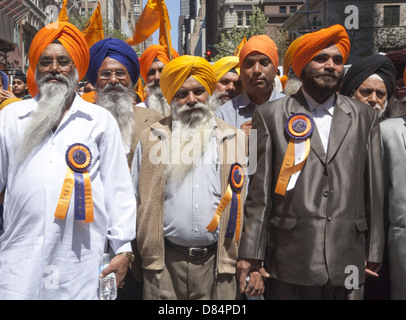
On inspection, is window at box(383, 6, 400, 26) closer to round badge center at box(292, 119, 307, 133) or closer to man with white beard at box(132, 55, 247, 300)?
man with white beard at box(132, 55, 247, 300)

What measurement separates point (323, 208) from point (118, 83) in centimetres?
249

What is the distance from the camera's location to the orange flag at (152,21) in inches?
270

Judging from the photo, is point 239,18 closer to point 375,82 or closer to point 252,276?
point 375,82

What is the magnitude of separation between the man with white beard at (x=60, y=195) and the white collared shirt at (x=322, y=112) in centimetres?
129

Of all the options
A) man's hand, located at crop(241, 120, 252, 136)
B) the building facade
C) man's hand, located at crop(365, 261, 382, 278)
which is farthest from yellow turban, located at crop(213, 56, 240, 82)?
the building facade

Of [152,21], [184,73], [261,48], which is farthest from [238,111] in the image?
[152,21]

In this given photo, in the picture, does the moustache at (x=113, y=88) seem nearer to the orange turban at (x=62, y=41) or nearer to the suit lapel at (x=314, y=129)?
the orange turban at (x=62, y=41)

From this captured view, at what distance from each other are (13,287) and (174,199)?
119cm

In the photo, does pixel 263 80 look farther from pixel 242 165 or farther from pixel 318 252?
pixel 318 252

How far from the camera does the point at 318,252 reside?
9.74ft

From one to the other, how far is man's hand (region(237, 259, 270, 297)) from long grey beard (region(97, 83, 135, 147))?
6.11 ft

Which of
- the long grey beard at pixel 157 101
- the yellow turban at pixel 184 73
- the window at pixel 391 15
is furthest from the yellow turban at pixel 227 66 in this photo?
the window at pixel 391 15

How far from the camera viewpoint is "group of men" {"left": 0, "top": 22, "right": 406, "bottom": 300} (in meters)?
2.92
